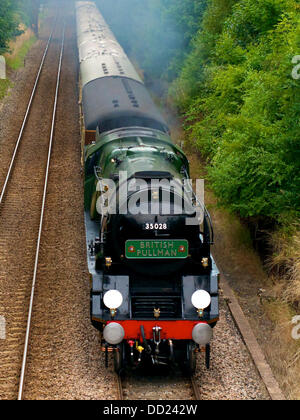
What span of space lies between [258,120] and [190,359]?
6175mm

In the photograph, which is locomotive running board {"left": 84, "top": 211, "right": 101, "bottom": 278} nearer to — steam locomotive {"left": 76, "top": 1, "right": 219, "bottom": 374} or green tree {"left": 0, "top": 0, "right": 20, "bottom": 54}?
steam locomotive {"left": 76, "top": 1, "right": 219, "bottom": 374}

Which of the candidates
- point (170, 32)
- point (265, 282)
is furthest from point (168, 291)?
point (170, 32)

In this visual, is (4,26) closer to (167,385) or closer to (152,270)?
(152,270)

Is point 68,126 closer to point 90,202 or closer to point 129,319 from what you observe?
point 90,202

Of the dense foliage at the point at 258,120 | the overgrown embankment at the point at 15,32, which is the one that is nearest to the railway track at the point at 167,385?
the dense foliage at the point at 258,120

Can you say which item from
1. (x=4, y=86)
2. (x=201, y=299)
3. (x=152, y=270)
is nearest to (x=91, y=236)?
(x=152, y=270)

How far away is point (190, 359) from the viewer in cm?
834

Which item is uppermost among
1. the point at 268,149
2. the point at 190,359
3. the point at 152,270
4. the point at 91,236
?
the point at 268,149

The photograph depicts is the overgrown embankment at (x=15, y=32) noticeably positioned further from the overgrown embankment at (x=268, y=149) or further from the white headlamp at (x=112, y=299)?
the white headlamp at (x=112, y=299)

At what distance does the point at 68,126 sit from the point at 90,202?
1243 cm

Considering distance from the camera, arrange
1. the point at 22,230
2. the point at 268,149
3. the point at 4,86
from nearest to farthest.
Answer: the point at 268,149 < the point at 22,230 < the point at 4,86

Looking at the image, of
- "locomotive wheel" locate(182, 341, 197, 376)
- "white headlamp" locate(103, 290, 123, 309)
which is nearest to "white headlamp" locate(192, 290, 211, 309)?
"locomotive wheel" locate(182, 341, 197, 376)
